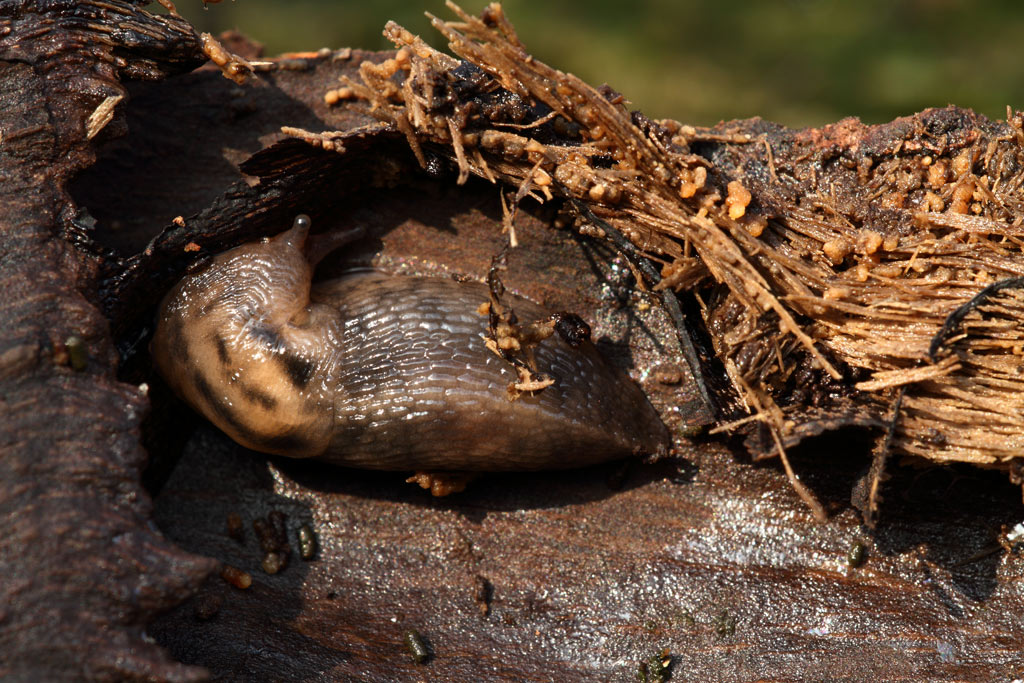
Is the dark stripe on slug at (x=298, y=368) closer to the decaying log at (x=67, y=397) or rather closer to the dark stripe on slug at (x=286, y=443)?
the dark stripe on slug at (x=286, y=443)

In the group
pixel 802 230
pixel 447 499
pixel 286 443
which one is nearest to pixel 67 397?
pixel 286 443

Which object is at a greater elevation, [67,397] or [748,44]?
[748,44]

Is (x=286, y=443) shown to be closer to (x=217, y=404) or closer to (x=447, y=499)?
(x=217, y=404)

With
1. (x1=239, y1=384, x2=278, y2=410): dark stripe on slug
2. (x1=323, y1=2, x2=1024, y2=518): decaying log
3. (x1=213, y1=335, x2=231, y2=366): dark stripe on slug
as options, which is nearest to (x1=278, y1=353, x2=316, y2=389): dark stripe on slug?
(x1=239, y1=384, x2=278, y2=410): dark stripe on slug

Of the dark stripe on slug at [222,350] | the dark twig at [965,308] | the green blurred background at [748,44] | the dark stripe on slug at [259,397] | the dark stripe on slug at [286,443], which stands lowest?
the dark stripe on slug at [286,443]

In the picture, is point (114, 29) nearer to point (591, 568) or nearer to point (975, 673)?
point (591, 568)

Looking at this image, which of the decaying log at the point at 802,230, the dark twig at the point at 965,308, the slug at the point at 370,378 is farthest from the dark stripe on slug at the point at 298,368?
the dark twig at the point at 965,308

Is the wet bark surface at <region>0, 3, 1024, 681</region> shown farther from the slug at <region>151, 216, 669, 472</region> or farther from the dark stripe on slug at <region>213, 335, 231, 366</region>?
the dark stripe on slug at <region>213, 335, 231, 366</region>

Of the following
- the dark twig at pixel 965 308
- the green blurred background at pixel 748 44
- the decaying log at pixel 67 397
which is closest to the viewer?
the decaying log at pixel 67 397
